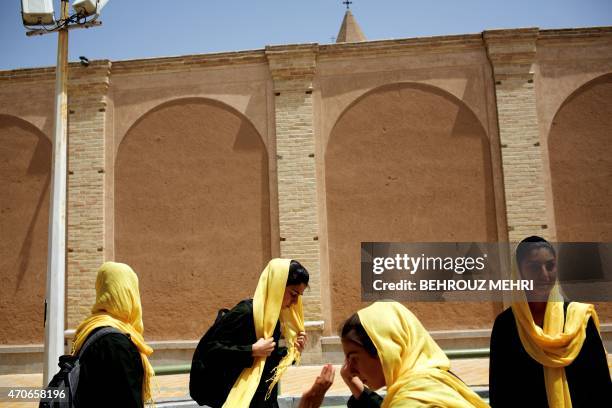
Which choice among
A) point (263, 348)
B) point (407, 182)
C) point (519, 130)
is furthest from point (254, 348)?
point (519, 130)

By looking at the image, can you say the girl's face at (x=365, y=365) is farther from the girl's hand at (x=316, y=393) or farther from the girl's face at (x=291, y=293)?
the girl's face at (x=291, y=293)

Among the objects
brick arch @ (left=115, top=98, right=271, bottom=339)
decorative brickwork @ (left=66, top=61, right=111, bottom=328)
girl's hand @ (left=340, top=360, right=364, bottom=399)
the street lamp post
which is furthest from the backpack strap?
decorative brickwork @ (left=66, top=61, right=111, bottom=328)

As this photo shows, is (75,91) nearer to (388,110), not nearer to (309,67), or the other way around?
(309,67)

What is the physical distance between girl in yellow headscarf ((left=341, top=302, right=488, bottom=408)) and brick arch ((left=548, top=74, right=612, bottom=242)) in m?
10.2

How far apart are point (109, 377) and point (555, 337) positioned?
7.00ft

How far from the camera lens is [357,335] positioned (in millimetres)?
2129

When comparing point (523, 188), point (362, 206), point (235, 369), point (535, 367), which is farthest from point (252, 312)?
point (523, 188)

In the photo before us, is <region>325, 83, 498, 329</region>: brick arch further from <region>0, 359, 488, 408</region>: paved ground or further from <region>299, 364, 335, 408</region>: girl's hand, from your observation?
<region>299, 364, 335, 408</region>: girl's hand

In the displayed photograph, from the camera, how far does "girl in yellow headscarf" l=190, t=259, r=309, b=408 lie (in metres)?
3.49

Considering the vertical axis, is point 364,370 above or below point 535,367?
above

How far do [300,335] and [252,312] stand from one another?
1.80ft

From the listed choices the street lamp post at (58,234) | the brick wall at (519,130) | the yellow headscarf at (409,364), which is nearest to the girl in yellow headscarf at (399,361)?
the yellow headscarf at (409,364)

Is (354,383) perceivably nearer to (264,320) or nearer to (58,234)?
(264,320)

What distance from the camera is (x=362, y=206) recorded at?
461 inches
